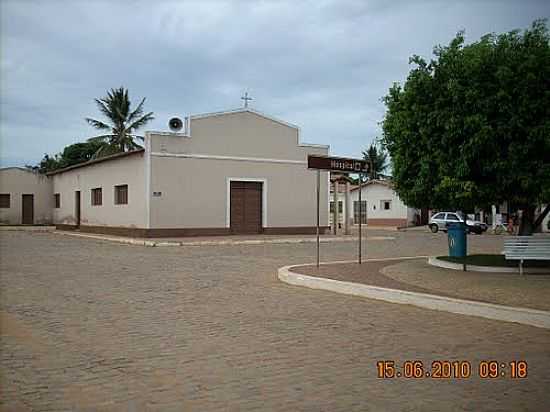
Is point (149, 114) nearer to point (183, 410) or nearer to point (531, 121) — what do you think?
point (531, 121)

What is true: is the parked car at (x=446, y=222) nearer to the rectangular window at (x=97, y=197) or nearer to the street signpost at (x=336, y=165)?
the rectangular window at (x=97, y=197)

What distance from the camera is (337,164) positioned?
14.2 meters

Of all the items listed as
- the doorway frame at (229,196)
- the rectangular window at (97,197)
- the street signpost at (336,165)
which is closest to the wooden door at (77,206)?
the rectangular window at (97,197)

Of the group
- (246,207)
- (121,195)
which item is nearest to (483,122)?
(246,207)

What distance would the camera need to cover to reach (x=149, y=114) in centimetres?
5181

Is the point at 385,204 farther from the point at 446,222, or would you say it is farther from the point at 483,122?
→ the point at 483,122

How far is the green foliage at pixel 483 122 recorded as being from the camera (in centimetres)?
1146

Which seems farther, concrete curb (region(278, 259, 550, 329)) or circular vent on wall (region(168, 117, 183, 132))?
circular vent on wall (region(168, 117, 183, 132))

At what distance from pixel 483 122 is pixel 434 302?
12.8 feet

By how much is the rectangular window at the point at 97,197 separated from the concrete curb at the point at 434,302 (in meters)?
23.8

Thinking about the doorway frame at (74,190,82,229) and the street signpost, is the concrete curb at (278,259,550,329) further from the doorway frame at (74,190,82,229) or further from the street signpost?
the doorway frame at (74,190,82,229)

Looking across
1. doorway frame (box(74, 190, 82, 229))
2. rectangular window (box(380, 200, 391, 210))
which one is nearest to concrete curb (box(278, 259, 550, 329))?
doorway frame (box(74, 190, 82, 229))

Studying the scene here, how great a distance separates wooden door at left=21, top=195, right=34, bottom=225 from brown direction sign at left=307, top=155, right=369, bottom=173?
35667 millimetres

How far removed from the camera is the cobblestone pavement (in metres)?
5.09
